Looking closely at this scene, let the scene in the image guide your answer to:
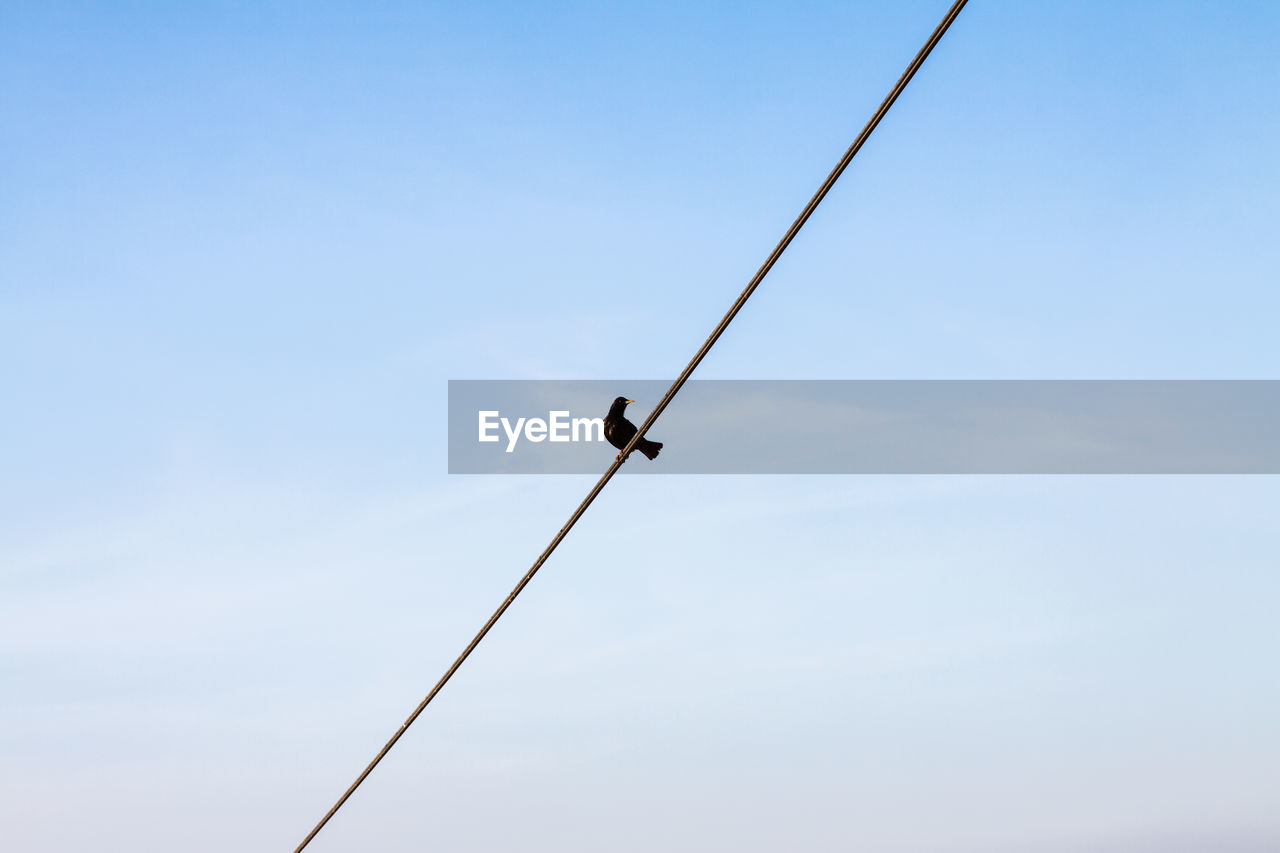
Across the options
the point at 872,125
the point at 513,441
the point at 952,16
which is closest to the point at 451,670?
the point at 872,125

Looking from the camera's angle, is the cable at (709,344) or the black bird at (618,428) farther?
the black bird at (618,428)

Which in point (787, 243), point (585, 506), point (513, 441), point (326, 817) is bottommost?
point (326, 817)

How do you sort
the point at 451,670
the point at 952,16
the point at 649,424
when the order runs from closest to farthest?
1. the point at 952,16
2. the point at 649,424
3. the point at 451,670

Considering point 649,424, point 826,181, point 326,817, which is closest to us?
point 826,181

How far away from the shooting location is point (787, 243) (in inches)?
345

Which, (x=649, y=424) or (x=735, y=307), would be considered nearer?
(x=735, y=307)

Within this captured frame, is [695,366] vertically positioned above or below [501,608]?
above

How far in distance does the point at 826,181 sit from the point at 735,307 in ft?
3.67

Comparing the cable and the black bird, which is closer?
the cable

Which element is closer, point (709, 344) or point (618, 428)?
point (709, 344)

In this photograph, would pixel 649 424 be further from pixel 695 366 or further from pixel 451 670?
pixel 451 670

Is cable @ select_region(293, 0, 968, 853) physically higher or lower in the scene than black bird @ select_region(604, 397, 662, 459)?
lower

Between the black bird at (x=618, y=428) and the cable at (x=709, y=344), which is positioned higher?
the black bird at (x=618, y=428)

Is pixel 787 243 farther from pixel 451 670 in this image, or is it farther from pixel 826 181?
pixel 451 670
